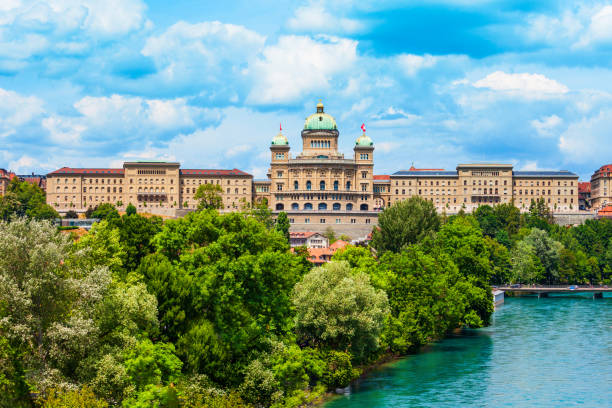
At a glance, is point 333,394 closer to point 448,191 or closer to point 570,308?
point 570,308

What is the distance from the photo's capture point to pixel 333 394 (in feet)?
162

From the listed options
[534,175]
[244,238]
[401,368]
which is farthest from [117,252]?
[534,175]

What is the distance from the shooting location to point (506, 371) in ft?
187

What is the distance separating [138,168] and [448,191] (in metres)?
77.4

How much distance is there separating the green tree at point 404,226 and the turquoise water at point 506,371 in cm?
1478

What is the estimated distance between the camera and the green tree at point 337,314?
50.3 metres

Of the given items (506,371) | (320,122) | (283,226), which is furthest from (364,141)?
(506,371)

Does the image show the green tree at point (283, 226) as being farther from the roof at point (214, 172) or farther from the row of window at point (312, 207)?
the roof at point (214, 172)

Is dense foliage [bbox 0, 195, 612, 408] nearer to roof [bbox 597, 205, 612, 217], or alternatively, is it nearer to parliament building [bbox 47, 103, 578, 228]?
parliament building [bbox 47, 103, 578, 228]

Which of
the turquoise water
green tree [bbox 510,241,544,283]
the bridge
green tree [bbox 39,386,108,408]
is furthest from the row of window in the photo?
green tree [bbox 39,386,108,408]

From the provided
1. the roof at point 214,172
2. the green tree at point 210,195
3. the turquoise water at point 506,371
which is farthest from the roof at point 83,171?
the turquoise water at point 506,371

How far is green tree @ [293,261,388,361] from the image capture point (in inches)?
1982

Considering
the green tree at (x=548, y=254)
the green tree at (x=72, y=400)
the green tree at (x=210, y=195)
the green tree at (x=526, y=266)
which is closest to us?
the green tree at (x=72, y=400)

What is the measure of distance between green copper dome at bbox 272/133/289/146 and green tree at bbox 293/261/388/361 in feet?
436
